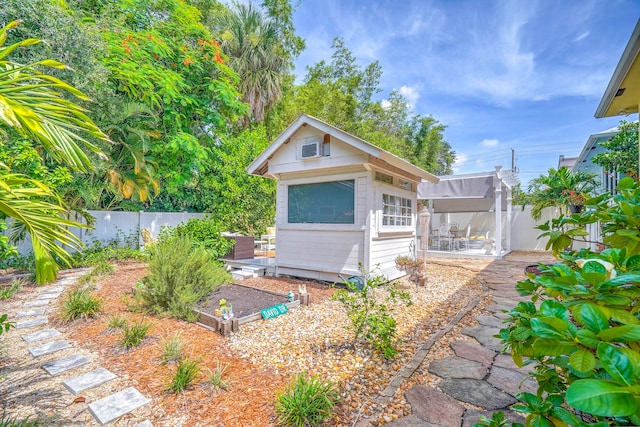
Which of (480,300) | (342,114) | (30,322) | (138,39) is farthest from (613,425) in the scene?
(342,114)

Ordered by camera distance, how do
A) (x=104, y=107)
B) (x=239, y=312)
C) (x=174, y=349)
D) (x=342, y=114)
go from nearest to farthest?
(x=174, y=349), (x=239, y=312), (x=104, y=107), (x=342, y=114)

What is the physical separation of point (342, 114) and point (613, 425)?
18573 millimetres

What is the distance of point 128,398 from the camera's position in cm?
251

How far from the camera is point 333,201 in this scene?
21.8ft

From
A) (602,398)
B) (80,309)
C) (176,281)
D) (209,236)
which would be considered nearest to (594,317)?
(602,398)

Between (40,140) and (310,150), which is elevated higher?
(310,150)

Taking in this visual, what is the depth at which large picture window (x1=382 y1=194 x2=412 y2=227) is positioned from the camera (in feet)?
22.3

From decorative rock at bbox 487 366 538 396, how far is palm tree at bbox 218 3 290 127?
13.9 m

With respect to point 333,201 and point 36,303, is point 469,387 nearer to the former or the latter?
point 333,201

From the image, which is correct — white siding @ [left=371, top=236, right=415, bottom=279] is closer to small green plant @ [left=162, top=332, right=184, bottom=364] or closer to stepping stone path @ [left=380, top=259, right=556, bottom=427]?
stepping stone path @ [left=380, top=259, right=556, bottom=427]

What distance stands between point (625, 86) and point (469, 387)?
13.1 ft

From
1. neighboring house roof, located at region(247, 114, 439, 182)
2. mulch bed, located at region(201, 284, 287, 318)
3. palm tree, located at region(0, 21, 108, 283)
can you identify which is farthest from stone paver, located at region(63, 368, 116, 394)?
neighboring house roof, located at region(247, 114, 439, 182)

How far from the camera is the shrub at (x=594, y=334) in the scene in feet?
2.01

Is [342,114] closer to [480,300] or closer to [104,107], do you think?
[104,107]
